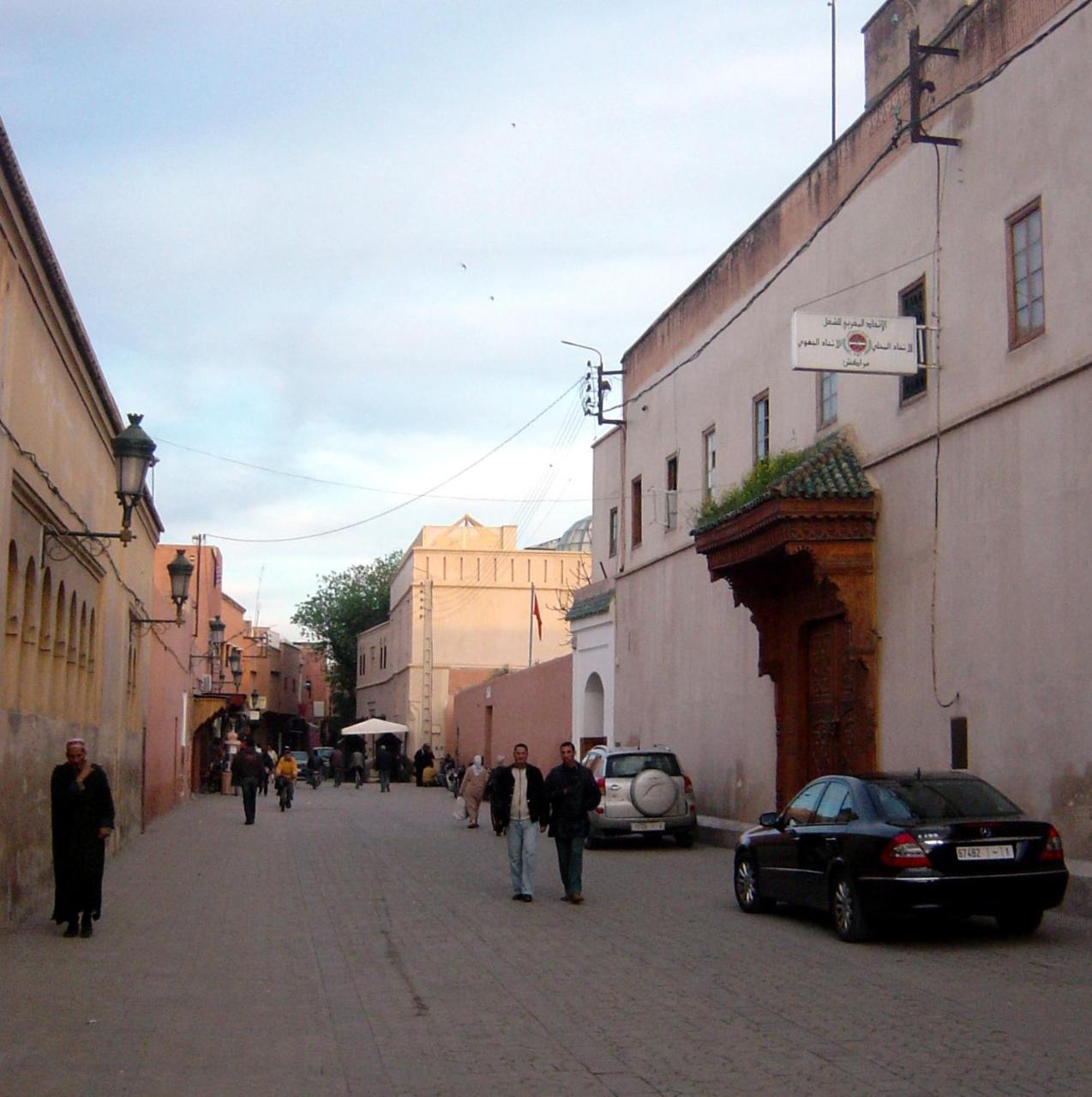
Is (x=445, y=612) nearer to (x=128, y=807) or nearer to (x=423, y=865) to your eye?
(x=128, y=807)

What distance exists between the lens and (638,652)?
29562 millimetres

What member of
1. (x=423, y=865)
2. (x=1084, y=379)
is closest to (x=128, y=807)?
(x=423, y=865)

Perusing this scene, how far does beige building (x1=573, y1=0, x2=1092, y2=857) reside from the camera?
14.4 metres

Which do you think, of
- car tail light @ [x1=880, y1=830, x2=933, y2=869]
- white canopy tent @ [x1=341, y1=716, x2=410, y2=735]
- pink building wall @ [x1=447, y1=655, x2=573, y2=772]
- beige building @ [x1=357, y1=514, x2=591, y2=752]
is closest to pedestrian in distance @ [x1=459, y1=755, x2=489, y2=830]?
pink building wall @ [x1=447, y1=655, x2=573, y2=772]

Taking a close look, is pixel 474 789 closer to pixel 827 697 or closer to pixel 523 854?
pixel 827 697

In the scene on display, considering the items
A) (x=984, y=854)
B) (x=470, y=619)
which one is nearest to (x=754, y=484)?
(x=984, y=854)

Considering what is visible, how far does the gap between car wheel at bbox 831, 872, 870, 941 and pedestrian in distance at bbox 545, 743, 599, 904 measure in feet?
12.2

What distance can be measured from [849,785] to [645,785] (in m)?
10.1

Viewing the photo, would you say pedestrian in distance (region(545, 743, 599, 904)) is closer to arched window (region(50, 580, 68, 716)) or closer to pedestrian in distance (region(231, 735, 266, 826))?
arched window (region(50, 580, 68, 716))

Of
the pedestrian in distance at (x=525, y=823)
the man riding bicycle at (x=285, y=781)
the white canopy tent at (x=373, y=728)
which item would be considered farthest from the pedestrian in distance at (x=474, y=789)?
the white canopy tent at (x=373, y=728)

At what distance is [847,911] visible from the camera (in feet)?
38.5

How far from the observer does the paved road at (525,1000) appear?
7.32 m

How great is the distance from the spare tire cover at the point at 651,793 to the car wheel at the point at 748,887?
7715 millimetres

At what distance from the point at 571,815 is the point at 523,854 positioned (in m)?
0.69
